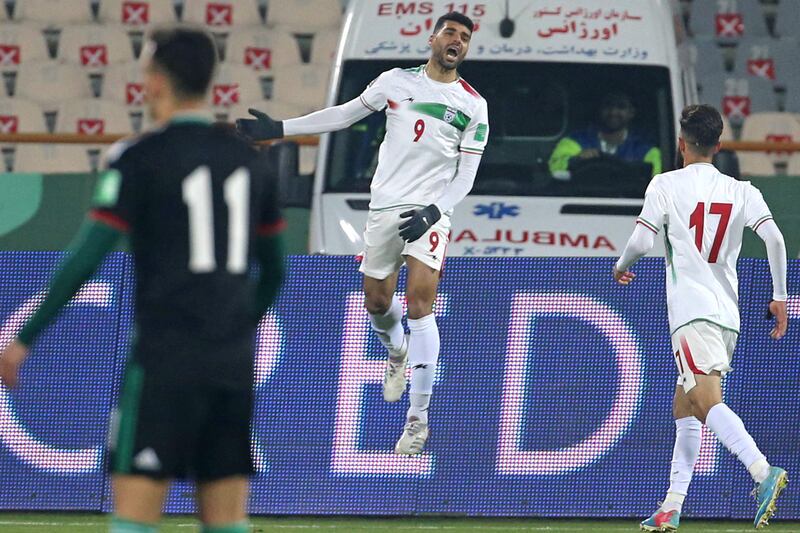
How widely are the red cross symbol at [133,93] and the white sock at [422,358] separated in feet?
31.7

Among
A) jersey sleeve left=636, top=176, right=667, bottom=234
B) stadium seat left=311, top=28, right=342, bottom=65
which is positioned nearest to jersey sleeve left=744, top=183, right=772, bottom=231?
jersey sleeve left=636, top=176, right=667, bottom=234

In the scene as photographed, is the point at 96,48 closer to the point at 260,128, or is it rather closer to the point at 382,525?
the point at 260,128

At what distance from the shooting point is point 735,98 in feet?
59.2

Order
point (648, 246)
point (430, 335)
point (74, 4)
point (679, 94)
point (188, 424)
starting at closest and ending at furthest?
point (188, 424) → point (648, 246) → point (430, 335) → point (679, 94) → point (74, 4)

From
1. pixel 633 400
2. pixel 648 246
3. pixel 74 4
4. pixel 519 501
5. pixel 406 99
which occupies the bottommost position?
pixel 519 501

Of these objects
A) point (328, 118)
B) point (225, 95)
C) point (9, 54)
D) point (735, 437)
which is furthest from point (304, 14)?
point (735, 437)

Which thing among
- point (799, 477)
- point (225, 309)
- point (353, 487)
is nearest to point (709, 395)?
point (799, 477)

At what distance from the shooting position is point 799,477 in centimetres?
920

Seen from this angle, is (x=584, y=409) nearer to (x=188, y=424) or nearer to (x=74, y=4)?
(x=188, y=424)

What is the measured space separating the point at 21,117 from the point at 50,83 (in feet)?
2.23

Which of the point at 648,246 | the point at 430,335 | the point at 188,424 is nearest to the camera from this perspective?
the point at 188,424

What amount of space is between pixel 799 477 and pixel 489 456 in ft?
5.39

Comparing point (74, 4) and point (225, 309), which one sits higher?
point (74, 4)

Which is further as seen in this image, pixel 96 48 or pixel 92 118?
pixel 96 48
